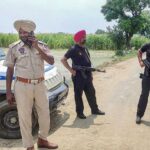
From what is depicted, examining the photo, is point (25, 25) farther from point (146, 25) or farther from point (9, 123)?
point (146, 25)

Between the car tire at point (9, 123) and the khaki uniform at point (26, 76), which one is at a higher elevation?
the khaki uniform at point (26, 76)

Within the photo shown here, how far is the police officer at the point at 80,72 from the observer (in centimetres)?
→ 887

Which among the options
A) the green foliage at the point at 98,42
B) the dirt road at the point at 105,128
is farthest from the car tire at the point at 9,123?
the green foliage at the point at 98,42

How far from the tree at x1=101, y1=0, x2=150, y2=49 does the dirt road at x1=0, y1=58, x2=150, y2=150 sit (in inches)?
1365

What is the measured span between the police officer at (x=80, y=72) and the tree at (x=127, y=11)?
118 feet

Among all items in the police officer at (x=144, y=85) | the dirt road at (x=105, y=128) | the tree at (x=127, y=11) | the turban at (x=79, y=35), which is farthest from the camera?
the tree at (x=127, y=11)

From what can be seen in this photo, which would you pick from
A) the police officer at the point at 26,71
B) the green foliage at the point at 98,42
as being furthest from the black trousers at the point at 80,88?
the green foliage at the point at 98,42

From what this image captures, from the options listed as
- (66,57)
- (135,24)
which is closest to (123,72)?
(66,57)

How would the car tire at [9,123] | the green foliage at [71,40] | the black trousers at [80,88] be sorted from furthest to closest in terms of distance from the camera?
the green foliage at [71,40], the black trousers at [80,88], the car tire at [9,123]

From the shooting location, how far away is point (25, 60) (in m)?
6.49

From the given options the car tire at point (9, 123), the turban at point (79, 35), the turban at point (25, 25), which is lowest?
the car tire at point (9, 123)

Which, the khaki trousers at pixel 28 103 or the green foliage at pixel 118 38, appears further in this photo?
the green foliage at pixel 118 38

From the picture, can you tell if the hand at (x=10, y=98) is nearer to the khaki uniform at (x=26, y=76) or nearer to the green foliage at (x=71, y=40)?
the khaki uniform at (x=26, y=76)

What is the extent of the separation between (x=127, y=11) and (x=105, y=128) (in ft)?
133
